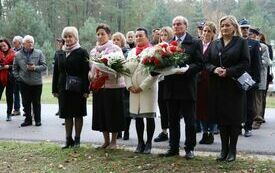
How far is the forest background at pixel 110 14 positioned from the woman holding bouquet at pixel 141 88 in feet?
108

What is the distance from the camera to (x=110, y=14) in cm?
5431

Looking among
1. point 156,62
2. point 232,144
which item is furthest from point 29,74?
point 232,144

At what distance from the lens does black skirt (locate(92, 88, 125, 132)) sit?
7.65 metres

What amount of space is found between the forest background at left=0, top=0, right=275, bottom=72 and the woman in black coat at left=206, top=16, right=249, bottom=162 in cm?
3380

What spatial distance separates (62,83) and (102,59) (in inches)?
39.3

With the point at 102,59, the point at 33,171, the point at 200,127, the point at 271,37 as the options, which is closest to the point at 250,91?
the point at 200,127

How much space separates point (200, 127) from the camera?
9.73 meters

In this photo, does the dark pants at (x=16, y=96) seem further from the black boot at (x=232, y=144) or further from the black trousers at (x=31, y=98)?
the black boot at (x=232, y=144)

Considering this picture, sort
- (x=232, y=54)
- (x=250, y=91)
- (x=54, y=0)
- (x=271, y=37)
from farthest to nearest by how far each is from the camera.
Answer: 1. (x=54, y=0)
2. (x=271, y=37)
3. (x=250, y=91)
4. (x=232, y=54)

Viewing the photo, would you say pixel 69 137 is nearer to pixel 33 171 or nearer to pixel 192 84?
pixel 33 171

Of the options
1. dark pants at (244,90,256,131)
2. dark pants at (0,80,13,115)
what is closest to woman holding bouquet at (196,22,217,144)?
dark pants at (244,90,256,131)

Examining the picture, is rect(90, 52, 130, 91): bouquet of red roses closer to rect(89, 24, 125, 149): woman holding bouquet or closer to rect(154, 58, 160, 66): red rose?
rect(89, 24, 125, 149): woman holding bouquet

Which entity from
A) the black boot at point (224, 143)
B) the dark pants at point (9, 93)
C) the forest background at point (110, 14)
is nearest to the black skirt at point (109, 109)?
the black boot at point (224, 143)

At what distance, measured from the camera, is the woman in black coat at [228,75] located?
6.60 meters
